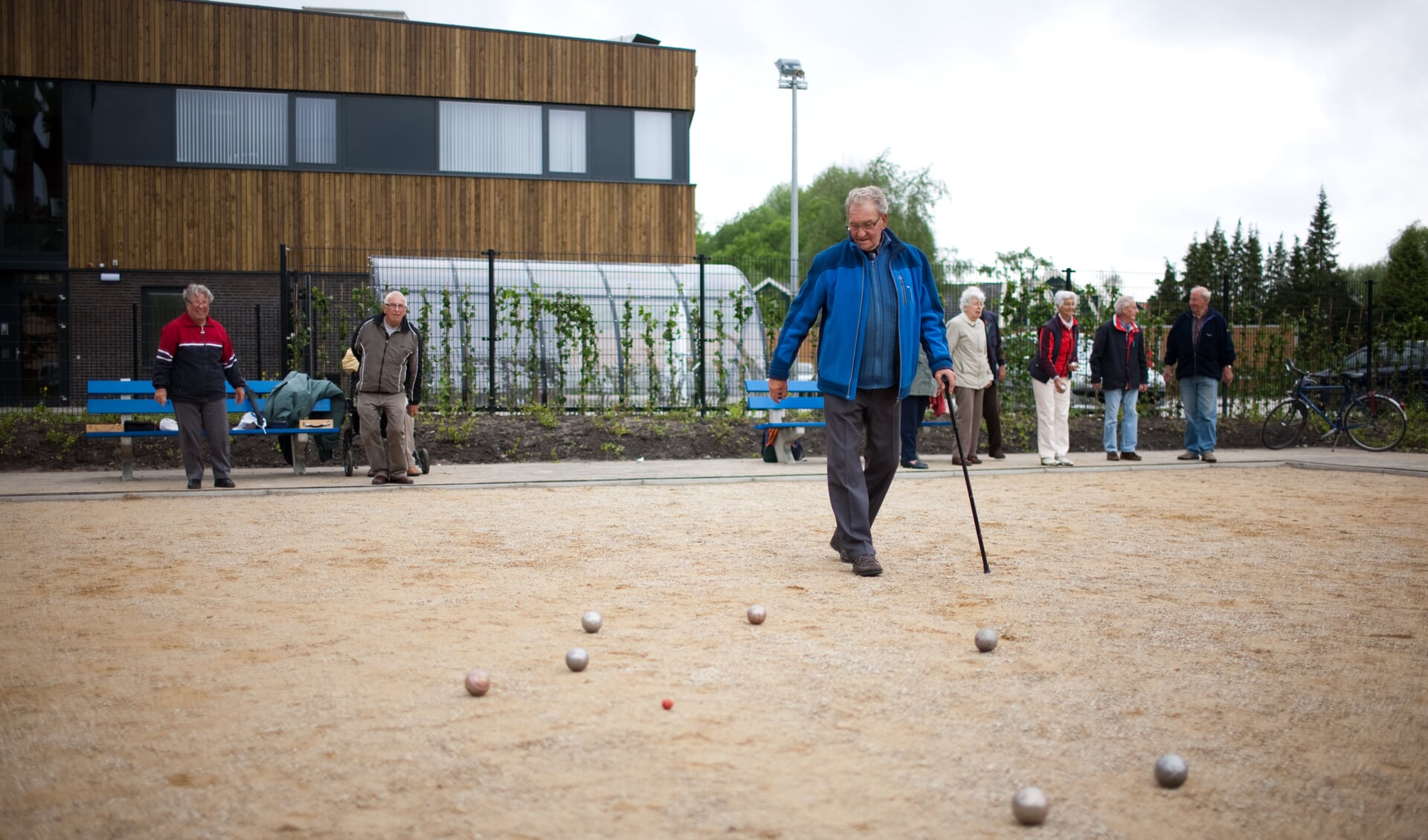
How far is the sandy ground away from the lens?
10.1 feet

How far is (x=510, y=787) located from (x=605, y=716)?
664 mm

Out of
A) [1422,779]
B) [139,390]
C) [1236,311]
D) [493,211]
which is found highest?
[493,211]

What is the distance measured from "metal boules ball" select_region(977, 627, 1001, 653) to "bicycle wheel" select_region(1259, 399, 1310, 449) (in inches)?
506

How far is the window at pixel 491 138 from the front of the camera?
25.2 m

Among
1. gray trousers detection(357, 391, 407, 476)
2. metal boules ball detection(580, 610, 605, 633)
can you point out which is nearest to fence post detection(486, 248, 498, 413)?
gray trousers detection(357, 391, 407, 476)

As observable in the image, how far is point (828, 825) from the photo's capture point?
2938mm

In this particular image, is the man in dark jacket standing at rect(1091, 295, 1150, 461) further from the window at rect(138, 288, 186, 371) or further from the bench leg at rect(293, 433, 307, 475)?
the window at rect(138, 288, 186, 371)

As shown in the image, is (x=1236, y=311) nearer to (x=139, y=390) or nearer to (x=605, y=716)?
(x=139, y=390)

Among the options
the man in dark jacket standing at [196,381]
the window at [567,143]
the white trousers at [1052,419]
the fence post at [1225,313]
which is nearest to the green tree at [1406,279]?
the fence post at [1225,313]

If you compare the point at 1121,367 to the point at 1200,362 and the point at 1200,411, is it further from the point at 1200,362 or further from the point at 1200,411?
the point at 1200,411

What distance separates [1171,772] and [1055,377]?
1060 centimetres

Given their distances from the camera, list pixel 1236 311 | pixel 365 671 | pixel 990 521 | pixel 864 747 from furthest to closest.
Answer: pixel 1236 311 → pixel 990 521 → pixel 365 671 → pixel 864 747

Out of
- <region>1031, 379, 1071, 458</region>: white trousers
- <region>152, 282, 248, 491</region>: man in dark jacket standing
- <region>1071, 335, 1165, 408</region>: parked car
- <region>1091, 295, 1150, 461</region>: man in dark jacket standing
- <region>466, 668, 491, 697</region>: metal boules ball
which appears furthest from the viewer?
<region>1071, 335, 1165, 408</region>: parked car

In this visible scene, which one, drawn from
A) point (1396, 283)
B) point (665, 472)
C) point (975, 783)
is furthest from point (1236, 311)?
point (975, 783)
